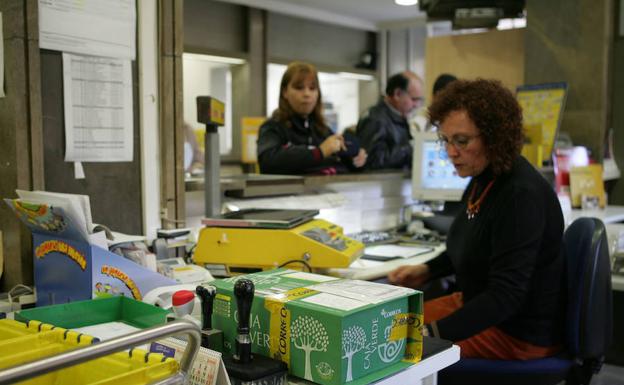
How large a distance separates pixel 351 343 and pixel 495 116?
1186mm

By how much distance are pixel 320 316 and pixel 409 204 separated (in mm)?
2434

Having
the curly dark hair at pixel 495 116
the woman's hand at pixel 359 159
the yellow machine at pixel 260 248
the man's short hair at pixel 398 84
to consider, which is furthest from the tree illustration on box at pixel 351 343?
the man's short hair at pixel 398 84

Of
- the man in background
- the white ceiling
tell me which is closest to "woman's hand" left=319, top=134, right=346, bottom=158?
the man in background

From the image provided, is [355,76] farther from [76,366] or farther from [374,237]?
[76,366]

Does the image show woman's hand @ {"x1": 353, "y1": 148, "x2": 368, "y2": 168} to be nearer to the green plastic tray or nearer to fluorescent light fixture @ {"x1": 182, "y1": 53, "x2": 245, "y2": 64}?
the green plastic tray

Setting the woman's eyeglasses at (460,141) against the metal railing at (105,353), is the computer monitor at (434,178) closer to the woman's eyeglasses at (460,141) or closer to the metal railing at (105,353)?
the woman's eyeglasses at (460,141)

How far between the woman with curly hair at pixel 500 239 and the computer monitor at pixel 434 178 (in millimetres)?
1138

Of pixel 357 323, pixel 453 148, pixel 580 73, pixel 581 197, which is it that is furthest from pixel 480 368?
pixel 580 73

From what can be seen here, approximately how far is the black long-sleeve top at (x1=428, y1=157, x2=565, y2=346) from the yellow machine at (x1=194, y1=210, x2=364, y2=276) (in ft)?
1.37

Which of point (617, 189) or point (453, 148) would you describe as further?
point (617, 189)

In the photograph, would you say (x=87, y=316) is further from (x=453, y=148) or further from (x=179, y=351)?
(x=453, y=148)

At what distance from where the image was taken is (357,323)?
1.10m

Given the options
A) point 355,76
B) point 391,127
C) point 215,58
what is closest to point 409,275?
point 391,127

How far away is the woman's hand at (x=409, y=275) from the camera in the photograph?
2307mm
